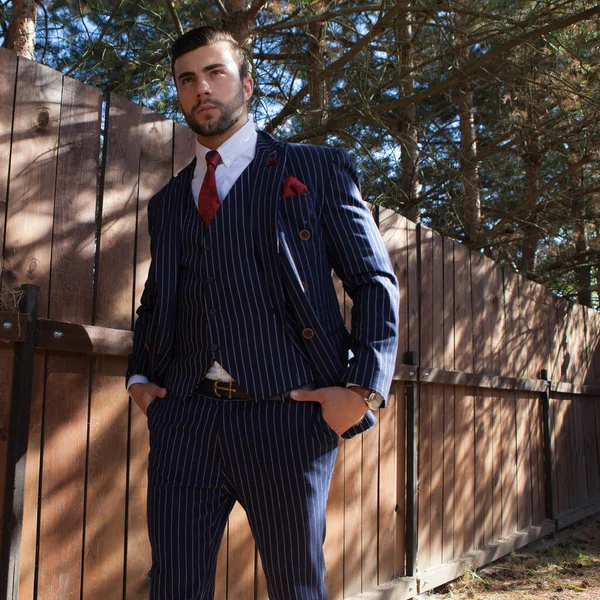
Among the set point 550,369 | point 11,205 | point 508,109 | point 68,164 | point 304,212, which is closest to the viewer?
point 304,212

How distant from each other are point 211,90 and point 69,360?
3.23 feet

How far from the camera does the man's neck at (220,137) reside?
205cm

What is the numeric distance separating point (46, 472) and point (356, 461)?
5.60 feet

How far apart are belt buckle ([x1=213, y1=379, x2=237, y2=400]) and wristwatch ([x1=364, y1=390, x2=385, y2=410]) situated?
0.32 metres

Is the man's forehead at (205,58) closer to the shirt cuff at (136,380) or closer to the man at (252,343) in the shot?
the man at (252,343)

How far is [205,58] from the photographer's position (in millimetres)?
2014

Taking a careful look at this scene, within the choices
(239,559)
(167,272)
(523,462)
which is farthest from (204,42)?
(523,462)

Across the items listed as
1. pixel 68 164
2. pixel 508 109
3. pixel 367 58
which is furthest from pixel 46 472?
pixel 508 109

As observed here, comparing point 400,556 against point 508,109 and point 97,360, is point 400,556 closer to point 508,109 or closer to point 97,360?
point 97,360

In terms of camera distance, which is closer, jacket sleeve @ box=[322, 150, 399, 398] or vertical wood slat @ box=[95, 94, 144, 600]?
jacket sleeve @ box=[322, 150, 399, 398]

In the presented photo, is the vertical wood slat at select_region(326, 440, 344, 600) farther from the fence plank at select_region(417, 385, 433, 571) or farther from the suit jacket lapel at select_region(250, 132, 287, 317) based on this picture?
the suit jacket lapel at select_region(250, 132, 287, 317)

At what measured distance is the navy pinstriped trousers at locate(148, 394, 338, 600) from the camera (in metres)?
1.76

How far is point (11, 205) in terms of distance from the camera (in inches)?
90.7

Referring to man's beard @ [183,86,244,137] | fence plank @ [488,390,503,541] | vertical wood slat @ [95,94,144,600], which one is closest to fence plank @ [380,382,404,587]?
fence plank @ [488,390,503,541]
